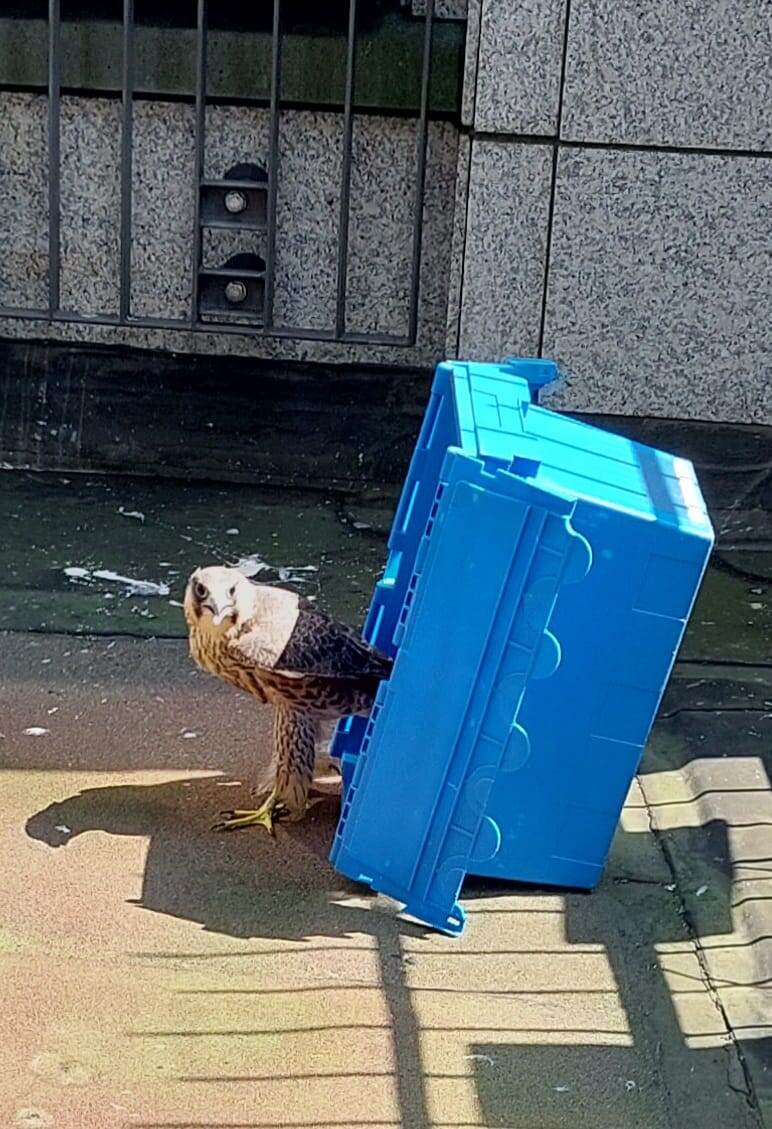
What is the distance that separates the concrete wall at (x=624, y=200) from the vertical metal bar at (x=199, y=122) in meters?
0.95

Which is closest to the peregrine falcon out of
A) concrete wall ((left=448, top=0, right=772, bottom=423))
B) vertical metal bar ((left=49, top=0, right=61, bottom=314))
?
concrete wall ((left=448, top=0, right=772, bottom=423))

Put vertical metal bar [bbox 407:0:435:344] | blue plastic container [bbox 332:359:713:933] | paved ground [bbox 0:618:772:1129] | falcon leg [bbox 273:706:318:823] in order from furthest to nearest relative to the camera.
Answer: vertical metal bar [bbox 407:0:435:344] → falcon leg [bbox 273:706:318:823] → blue plastic container [bbox 332:359:713:933] → paved ground [bbox 0:618:772:1129]

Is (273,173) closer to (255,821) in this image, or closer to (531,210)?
(531,210)

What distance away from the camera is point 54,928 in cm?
357

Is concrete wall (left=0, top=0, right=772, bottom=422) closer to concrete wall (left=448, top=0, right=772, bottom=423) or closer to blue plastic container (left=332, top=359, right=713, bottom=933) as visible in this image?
concrete wall (left=448, top=0, right=772, bottom=423)

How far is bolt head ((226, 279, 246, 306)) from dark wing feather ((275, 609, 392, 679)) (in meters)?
2.93

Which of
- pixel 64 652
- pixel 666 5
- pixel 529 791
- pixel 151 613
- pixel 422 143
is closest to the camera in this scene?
pixel 529 791

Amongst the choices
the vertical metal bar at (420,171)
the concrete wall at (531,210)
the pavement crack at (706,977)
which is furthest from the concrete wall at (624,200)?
the pavement crack at (706,977)

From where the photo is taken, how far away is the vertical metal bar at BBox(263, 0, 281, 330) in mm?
6191

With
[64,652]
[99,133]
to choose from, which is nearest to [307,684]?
[64,652]

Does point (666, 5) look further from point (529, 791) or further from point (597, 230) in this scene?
point (529, 791)

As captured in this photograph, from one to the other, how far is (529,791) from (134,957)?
901 mm

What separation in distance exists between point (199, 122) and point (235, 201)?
0.32 metres

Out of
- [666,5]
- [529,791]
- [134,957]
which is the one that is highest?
[666,5]
